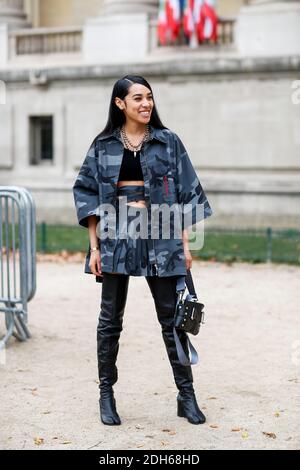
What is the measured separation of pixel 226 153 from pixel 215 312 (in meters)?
10.1

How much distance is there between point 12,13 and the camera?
22.7m

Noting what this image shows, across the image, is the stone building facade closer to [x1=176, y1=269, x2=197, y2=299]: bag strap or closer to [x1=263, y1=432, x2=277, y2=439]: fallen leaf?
[x1=176, y1=269, x2=197, y2=299]: bag strap

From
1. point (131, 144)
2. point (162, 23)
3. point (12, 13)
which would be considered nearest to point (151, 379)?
point (131, 144)

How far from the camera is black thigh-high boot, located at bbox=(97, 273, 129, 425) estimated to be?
5379 millimetres

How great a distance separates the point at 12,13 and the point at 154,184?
61.5ft

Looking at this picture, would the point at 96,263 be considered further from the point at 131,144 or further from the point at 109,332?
the point at 131,144

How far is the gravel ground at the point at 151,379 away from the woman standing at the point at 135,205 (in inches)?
10.7

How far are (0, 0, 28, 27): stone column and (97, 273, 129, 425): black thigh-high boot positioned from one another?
1837 cm

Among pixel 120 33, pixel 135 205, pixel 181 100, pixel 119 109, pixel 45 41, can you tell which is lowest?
pixel 135 205

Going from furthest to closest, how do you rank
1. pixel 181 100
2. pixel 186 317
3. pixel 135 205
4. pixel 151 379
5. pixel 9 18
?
pixel 9 18, pixel 181 100, pixel 151 379, pixel 135 205, pixel 186 317

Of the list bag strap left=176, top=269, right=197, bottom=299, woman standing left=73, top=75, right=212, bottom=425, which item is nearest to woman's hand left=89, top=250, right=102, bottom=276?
woman standing left=73, top=75, right=212, bottom=425

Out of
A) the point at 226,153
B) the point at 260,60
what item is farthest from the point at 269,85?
the point at 226,153

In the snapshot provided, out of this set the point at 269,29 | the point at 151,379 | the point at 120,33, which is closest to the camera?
the point at 151,379

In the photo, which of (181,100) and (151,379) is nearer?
(151,379)
